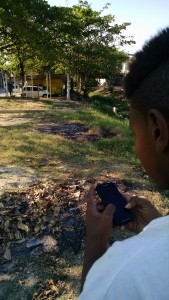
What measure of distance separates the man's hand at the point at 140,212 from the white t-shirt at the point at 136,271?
2.22 feet

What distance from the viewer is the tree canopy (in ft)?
53.0

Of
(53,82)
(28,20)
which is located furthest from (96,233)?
(53,82)

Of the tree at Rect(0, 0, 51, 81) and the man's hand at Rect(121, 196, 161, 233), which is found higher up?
the tree at Rect(0, 0, 51, 81)

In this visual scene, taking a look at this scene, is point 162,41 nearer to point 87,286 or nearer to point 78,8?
point 87,286

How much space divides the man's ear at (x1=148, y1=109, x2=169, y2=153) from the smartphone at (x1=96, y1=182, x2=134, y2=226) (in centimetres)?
39

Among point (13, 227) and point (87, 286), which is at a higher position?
point (87, 286)

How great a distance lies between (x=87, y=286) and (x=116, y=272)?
3.8 inches

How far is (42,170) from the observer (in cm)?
604

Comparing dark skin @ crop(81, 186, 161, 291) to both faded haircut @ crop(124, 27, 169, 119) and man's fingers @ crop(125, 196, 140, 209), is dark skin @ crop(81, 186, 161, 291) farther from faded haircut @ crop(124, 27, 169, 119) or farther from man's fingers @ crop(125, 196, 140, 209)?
faded haircut @ crop(124, 27, 169, 119)

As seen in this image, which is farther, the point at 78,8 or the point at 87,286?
the point at 78,8

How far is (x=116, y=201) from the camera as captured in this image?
1491 millimetres

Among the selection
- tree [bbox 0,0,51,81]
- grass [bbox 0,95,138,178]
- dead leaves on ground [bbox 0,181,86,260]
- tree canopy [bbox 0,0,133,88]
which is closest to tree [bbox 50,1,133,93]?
tree canopy [bbox 0,0,133,88]

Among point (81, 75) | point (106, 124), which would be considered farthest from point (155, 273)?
point (81, 75)

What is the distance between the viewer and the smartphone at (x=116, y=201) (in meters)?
1.24
